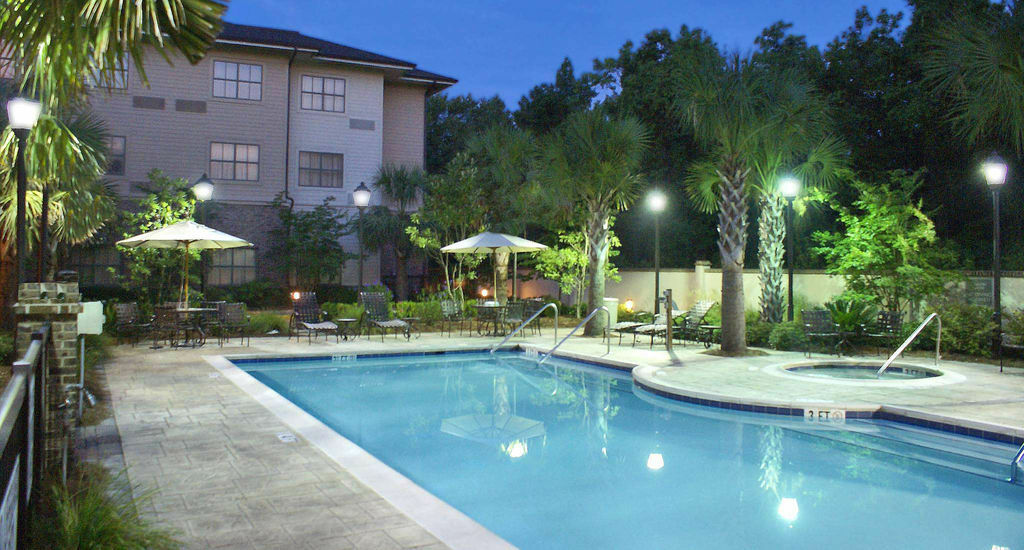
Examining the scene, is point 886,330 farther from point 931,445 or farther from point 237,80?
point 237,80

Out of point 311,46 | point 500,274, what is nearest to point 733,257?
point 500,274

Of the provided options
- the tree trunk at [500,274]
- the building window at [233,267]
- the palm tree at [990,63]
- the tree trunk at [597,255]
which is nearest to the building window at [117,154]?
the building window at [233,267]

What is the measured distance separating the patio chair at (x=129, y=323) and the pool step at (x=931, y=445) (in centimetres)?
1229

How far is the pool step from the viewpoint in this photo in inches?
263

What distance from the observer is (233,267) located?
23484 mm

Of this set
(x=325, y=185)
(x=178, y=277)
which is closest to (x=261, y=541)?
Result: (x=178, y=277)

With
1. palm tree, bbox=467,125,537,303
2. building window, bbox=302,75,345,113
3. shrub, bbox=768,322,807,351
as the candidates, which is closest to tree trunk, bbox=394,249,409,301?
palm tree, bbox=467,125,537,303

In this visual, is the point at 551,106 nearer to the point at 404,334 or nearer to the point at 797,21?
the point at 404,334

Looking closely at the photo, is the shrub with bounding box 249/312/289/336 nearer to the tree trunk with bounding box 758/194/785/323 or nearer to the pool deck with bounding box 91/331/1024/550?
the pool deck with bounding box 91/331/1024/550

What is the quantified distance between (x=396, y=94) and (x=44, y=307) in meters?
23.1

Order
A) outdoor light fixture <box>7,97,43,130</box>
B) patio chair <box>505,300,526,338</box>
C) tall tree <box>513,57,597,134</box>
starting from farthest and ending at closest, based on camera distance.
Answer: tall tree <box>513,57,597,134</box> → patio chair <box>505,300,526,338</box> → outdoor light fixture <box>7,97,43,130</box>

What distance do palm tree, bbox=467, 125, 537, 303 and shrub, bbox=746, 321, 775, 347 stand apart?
22.4 ft

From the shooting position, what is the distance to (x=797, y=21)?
5719 inches

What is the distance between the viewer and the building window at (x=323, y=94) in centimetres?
2442
